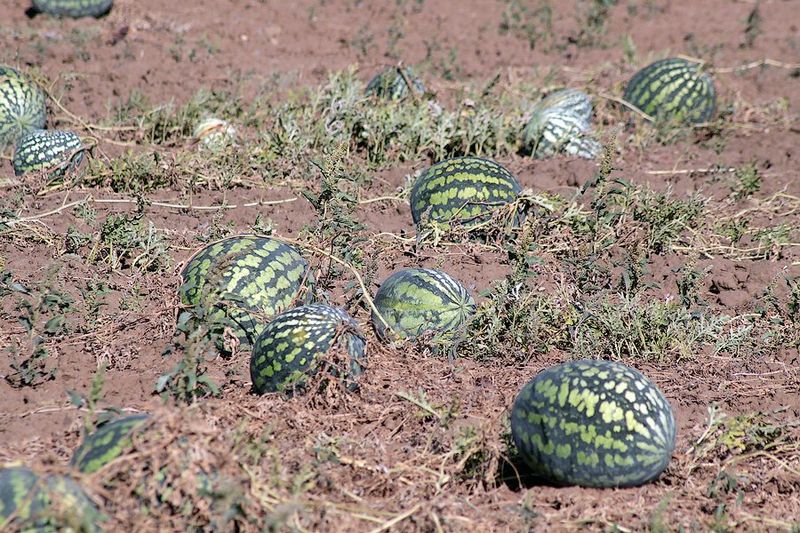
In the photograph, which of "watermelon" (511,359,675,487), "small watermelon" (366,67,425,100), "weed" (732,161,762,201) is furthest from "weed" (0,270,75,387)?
"weed" (732,161,762,201)

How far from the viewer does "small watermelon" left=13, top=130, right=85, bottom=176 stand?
7.03m

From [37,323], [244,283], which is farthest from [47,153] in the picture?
[244,283]

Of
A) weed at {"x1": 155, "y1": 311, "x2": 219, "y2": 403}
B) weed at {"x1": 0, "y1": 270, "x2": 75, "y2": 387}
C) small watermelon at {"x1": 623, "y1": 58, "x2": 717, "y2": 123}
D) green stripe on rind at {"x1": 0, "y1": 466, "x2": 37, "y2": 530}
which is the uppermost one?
small watermelon at {"x1": 623, "y1": 58, "x2": 717, "y2": 123}

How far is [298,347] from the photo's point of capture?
4.87 m

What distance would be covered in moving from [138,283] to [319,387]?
1638 millimetres

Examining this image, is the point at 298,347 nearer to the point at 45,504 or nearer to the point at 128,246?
the point at 45,504

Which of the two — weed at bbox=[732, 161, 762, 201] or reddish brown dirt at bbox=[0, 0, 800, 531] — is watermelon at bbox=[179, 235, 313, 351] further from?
weed at bbox=[732, 161, 762, 201]

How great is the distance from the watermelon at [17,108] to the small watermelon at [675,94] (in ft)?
16.0

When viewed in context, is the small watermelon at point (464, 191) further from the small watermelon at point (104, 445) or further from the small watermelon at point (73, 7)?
the small watermelon at point (73, 7)

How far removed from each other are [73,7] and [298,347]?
6.99 meters

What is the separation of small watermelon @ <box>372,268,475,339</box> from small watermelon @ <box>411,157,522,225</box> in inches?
40.2

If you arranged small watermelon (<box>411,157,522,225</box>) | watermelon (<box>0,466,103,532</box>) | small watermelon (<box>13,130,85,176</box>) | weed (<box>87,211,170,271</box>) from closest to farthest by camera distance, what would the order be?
watermelon (<box>0,466,103,532</box>), weed (<box>87,211,170,271</box>), small watermelon (<box>411,157,522,225</box>), small watermelon (<box>13,130,85,176</box>)

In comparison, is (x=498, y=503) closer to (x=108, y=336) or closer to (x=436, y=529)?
(x=436, y=529)

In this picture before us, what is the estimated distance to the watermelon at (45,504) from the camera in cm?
327
